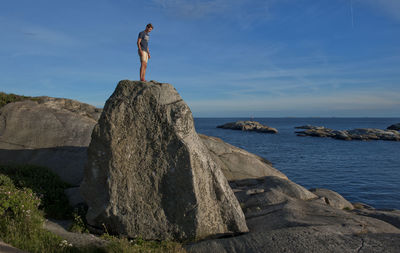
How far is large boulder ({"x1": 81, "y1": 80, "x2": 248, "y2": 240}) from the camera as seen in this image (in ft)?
28.6

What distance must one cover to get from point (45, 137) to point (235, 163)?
40.9 feet

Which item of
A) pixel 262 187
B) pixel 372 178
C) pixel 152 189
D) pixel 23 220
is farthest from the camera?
pixel 372 178

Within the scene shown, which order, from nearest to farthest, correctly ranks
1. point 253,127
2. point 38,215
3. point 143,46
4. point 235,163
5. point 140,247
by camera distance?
point 140,247, point 38,215, point 143,46, point 235,163, point 253,127

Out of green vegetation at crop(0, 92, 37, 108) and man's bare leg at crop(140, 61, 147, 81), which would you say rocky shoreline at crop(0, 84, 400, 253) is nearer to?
man's bare leg at crop(140, 61, 147, 81)

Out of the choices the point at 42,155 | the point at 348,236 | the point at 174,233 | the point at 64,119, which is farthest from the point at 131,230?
the point at 64,119

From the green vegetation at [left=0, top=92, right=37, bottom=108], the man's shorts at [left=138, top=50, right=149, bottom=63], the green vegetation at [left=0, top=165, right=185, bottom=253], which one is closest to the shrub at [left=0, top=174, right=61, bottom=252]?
the green vegetation at [left=0, top=165, right=185, bottom=253]

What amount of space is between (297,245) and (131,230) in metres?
4.97

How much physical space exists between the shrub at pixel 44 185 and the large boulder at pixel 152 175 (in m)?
1.88

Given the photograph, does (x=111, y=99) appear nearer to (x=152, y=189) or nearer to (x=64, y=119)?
(x=152, y=189)

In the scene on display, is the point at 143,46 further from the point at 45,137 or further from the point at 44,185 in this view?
the point at 45,137

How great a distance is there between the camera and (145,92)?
9.26 m

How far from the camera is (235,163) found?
20.0 meters

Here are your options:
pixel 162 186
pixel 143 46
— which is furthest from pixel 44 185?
pixel 143 46

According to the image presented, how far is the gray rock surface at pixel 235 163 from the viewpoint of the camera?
1945cm
